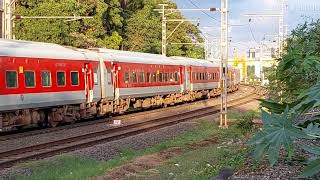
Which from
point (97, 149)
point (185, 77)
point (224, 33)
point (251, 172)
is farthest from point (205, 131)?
point (185, 77)

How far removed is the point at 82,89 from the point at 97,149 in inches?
346

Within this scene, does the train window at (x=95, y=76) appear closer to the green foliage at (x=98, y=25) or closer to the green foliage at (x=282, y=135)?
the green foliage at (x=98, y=25)

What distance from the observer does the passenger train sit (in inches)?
738

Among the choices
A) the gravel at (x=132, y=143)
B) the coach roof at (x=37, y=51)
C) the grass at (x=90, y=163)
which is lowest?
the gravel at (x=132, y=143)

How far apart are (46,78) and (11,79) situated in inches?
94.9

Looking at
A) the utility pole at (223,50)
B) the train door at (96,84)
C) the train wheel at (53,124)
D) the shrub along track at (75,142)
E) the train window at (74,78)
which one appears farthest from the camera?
the train door at (96,84)

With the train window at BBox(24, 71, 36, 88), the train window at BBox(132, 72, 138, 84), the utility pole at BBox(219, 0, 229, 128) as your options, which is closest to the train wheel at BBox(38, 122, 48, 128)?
the train window at BBox(24, 71, 36, 88)

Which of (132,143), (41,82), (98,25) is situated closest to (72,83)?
(41,82)

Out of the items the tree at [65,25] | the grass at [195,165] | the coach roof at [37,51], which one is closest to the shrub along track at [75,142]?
the coach roof at [37,51]

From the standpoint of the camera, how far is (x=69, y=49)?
24.0m

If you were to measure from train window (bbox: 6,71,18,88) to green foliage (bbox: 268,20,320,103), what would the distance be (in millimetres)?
9659

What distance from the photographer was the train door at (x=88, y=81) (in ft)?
78.4

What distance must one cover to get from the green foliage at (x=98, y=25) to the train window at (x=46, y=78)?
57.5 feet

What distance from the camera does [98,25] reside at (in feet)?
150
